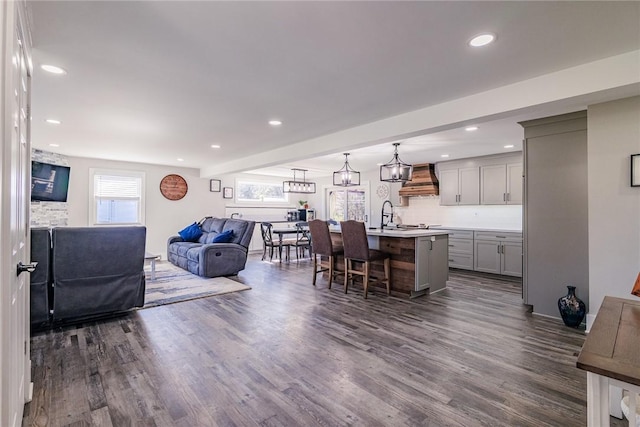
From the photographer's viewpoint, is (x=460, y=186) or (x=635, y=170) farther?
(x=460, y=186)

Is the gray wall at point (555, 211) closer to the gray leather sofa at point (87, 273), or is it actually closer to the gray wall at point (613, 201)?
the gray wall at point (613, 201)

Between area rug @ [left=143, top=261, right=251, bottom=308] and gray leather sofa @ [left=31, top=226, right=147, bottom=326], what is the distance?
1.55ft

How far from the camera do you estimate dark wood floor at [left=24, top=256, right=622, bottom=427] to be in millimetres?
1820

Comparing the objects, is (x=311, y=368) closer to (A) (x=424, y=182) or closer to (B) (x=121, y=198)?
(A) (x=424, y=182)

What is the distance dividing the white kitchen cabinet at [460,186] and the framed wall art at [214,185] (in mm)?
5627

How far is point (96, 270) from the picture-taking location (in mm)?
3283

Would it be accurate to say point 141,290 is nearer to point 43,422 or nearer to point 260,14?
point 43,422

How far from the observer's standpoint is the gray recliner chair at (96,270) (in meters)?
3.09

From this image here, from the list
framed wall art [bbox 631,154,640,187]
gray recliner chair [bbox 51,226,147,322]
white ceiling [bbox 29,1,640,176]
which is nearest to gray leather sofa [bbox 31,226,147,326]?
gray recliner chair [bbox 51,226,147,322]

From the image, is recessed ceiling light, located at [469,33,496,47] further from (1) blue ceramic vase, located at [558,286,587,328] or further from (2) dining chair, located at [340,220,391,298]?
(1) blue ceramic vase, located at [558,286,587,328]

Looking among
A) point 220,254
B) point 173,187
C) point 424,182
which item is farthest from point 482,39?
point 173,187

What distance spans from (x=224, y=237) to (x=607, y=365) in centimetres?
538

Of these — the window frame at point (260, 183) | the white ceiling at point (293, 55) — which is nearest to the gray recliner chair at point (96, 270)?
the white ceiling at point (293, 55)

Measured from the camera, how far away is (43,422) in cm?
174
